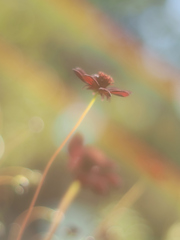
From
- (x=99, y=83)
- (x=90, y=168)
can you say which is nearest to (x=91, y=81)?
(x=99, y=83)

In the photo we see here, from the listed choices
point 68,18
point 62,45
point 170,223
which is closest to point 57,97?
point 62,45

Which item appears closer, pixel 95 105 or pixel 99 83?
pixel 99 83

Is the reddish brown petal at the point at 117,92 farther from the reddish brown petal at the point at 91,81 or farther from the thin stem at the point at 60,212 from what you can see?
the thin stem at the point at 60,212

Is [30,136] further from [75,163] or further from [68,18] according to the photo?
[68,18]

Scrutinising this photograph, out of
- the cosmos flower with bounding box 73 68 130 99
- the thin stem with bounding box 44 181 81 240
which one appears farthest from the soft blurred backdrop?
the cosmos flower with bounding box 73 68 130 99

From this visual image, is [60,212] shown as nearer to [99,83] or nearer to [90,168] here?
[90,168]

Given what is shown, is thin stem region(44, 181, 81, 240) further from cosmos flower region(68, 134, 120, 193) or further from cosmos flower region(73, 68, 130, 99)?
cosmos flower region(73, 68, 130, 99)

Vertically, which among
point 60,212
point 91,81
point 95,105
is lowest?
point 60,212
